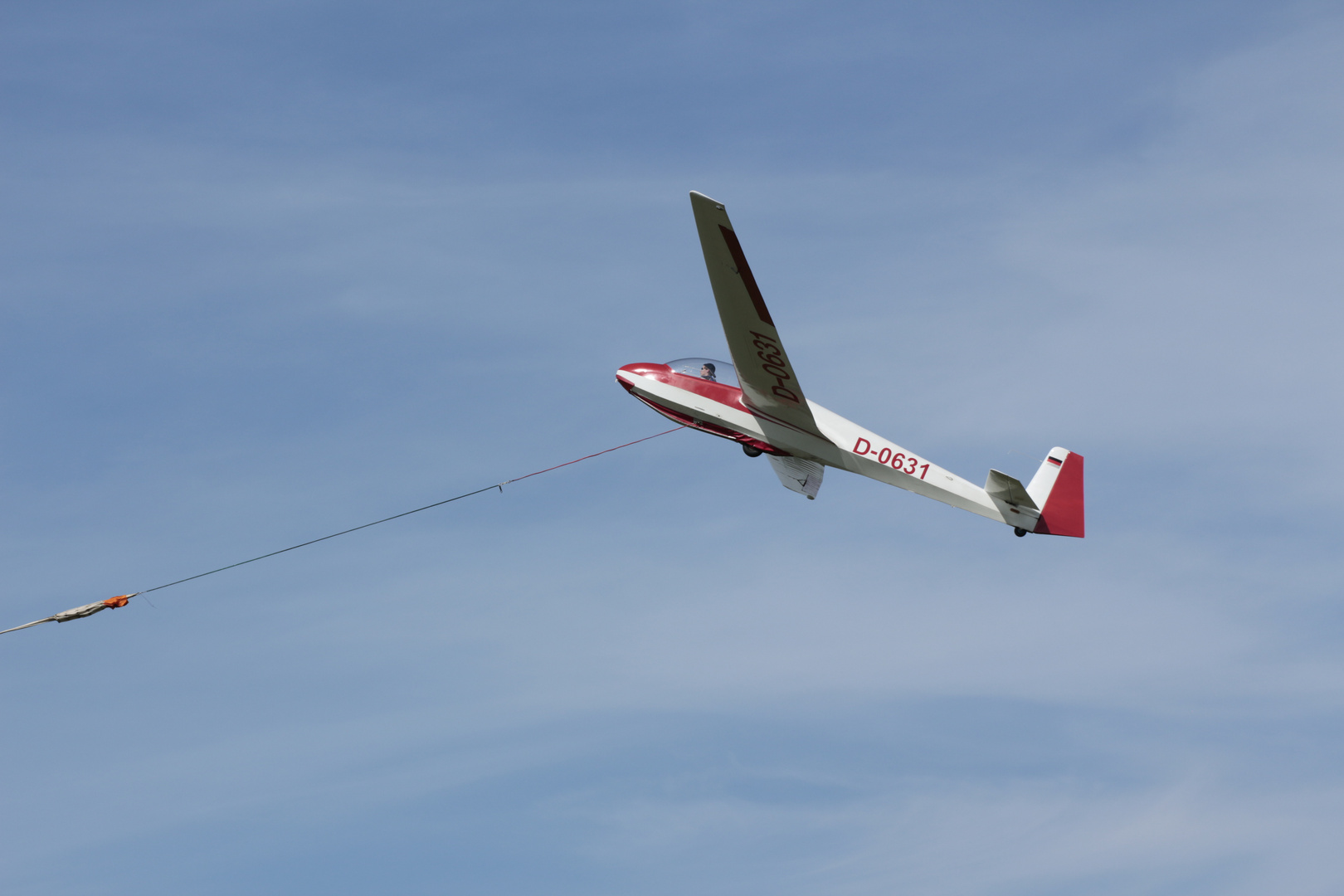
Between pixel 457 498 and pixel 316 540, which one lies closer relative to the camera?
pixel 316 540

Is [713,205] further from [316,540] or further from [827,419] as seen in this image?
[316,540]

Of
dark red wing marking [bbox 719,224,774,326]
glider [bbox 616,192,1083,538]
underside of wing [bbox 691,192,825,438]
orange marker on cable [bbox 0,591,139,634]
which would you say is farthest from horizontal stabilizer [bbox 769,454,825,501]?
orange marker on cable [bbox 0,591,139,634]

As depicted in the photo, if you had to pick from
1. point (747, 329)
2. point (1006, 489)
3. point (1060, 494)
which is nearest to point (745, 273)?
point (747, 329)

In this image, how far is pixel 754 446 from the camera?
32156 millimetres

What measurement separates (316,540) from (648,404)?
1013cm

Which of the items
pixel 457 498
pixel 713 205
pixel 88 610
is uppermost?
pixel 713 205

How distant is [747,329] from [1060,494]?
9521 mm

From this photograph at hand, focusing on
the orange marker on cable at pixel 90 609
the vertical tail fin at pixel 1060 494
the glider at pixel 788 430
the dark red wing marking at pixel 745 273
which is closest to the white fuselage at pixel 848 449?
the glider at pixel 788 430

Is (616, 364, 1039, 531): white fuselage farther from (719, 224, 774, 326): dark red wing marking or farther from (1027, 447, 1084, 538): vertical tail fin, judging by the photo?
(719, 224, 774, 326): dark red wing marking

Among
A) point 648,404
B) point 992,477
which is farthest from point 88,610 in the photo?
point 992,477

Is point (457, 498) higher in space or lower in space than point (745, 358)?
lower

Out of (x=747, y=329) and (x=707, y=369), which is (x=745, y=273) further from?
(x=707, y=369)

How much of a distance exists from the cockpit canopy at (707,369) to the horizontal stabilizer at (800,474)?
2.27 m

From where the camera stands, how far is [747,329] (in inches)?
1185
